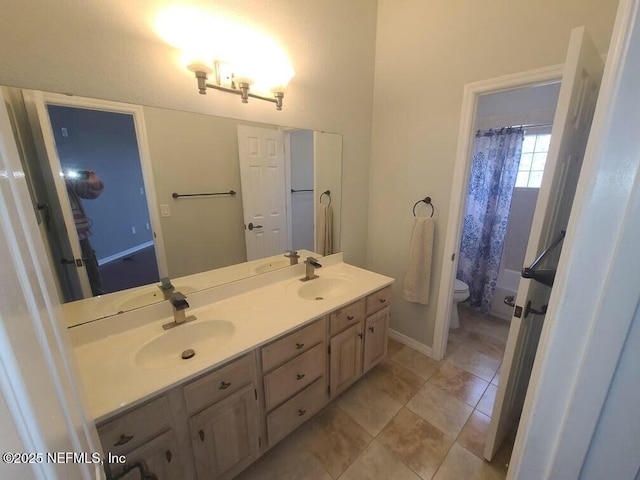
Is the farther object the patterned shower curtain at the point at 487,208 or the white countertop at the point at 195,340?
the patterned shower curtain at the point at 487,208

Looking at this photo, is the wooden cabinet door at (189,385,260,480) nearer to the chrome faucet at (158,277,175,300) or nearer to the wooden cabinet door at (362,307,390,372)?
the chrome faucet at (158,277,175,300)

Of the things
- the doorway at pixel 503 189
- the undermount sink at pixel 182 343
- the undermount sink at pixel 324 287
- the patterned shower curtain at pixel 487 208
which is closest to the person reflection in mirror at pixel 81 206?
the undermount sink at pixel 182 343

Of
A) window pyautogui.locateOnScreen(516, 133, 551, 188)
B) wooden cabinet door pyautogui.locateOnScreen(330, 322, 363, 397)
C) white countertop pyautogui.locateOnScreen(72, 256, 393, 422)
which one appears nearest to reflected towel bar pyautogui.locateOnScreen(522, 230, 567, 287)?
white countertop pyautogui.locateOnScreen(72, 256, 393, 422)

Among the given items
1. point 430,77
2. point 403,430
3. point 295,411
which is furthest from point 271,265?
point 430,77

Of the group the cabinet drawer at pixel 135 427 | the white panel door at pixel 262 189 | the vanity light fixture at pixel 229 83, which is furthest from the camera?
the white panel door at pixel 262 189

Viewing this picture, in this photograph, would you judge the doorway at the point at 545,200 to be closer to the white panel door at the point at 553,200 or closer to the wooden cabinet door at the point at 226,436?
the white panel door at the point at 553,200

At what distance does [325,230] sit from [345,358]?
94cm

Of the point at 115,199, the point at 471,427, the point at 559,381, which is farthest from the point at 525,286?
the point at 115,199

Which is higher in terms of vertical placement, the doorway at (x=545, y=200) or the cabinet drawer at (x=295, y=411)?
the doorway at (x=545, y=200)

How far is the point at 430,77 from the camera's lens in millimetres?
1829

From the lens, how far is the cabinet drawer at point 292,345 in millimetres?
1201

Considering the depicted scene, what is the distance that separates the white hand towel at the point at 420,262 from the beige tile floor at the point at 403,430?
1.88ft

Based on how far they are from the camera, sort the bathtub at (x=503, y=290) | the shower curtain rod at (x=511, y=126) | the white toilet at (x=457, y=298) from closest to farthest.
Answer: the shower curtain rod at (x=511, y=126) → the white toilet at (x=457, y=298) → the bathtub at (x=503, y=290)

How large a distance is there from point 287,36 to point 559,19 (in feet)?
4.73
